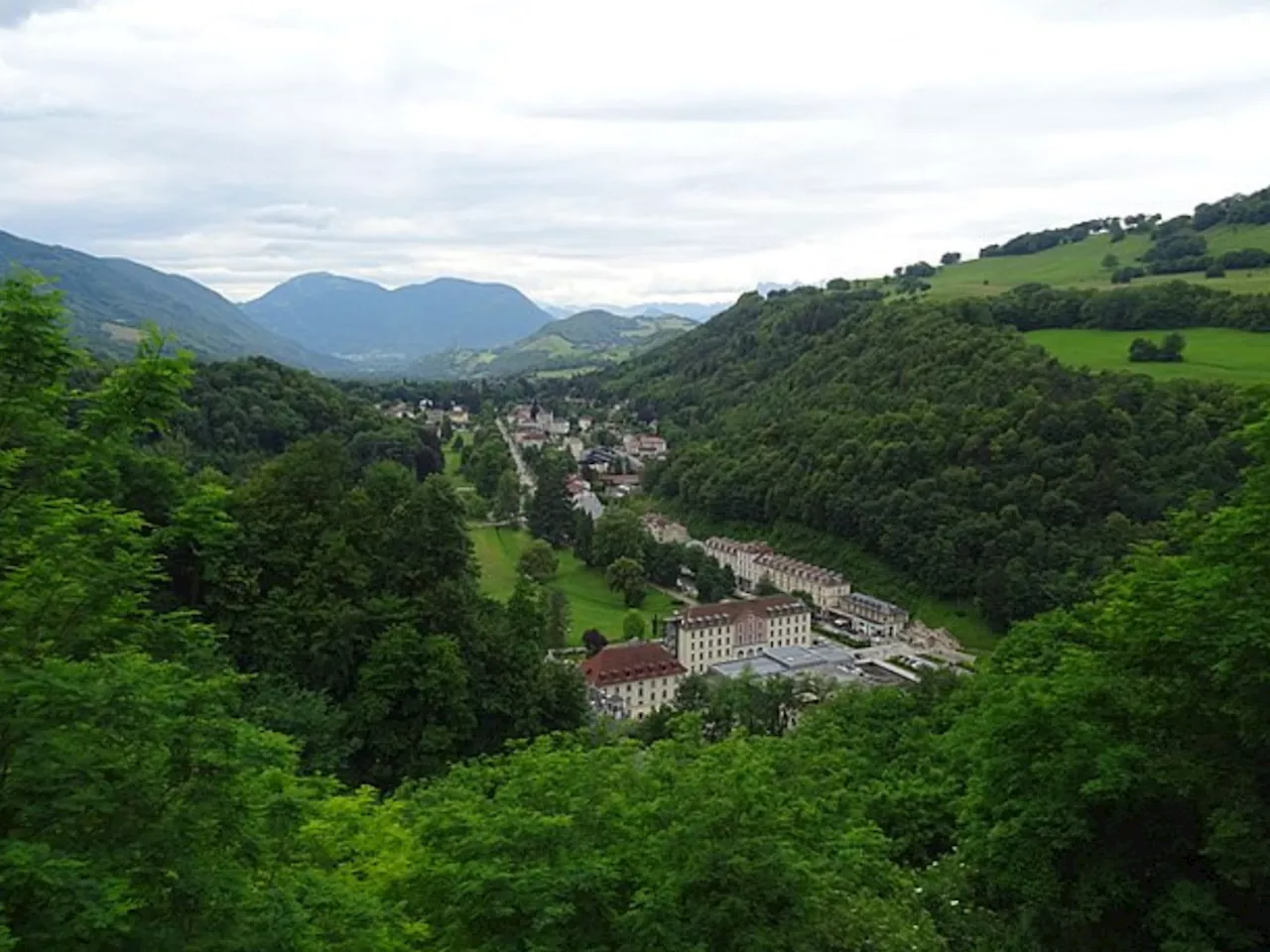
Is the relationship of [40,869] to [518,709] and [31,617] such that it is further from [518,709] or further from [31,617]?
[518,709]

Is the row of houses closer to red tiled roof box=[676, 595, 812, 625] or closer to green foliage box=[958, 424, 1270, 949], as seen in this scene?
red tiled roof box=[676, 595, 812, 625]

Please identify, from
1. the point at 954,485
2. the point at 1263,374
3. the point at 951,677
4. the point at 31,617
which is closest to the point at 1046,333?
the point at 1263,374

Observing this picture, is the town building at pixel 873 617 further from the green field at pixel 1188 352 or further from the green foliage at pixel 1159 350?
the green foliage at pixel 1159 350

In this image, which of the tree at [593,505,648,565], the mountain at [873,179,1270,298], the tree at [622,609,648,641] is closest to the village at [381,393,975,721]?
the tree at [622,609,648,641]

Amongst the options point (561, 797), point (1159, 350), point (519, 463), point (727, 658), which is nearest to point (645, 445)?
point (519, 463)

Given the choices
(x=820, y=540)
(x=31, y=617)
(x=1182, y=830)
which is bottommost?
(x=820, y=540)

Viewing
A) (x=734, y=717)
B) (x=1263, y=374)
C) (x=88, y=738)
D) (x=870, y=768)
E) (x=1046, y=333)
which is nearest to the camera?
(x=88, y=738)

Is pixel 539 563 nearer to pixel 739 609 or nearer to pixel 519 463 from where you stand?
pixel 739 609
